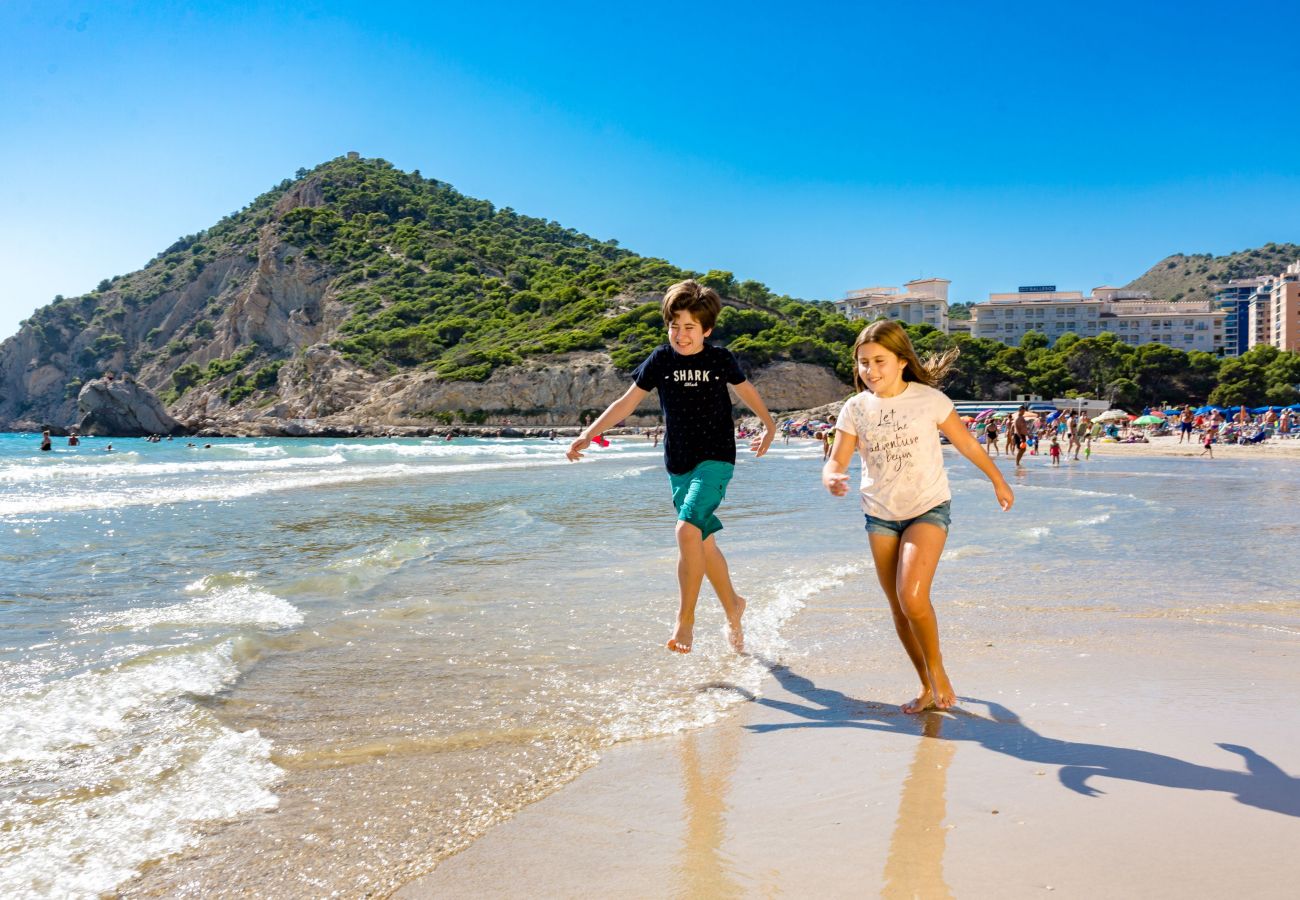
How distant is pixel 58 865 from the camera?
222 centimetres

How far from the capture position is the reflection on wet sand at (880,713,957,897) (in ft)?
6.70

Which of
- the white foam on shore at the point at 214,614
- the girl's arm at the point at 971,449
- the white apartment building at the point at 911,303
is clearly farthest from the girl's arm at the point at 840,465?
the white apartment building at the point at 911,303

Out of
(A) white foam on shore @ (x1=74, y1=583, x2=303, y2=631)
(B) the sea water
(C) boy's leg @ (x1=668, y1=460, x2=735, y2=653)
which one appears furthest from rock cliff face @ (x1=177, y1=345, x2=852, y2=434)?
(C) boy's leg @ (x1=668, y1=460, x2=735, y2=653)

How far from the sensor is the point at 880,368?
348 cm

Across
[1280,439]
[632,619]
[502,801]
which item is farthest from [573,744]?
[1280,439]

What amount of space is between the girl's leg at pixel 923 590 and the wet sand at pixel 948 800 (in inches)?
5.1

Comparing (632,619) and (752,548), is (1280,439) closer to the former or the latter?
(752,548)

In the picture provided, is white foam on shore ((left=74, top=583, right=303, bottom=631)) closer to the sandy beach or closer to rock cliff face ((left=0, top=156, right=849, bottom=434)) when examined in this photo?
the sandy beach

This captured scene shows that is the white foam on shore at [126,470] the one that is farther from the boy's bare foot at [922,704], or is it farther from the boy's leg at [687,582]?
the boy's bare foot at [922,704]

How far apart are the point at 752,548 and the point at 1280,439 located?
45403mm

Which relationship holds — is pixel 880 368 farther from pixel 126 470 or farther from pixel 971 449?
pixel 126 470

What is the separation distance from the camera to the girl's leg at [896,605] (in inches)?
137

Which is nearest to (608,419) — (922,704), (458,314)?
(922,704)

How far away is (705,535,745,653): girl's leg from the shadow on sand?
2.19ft
